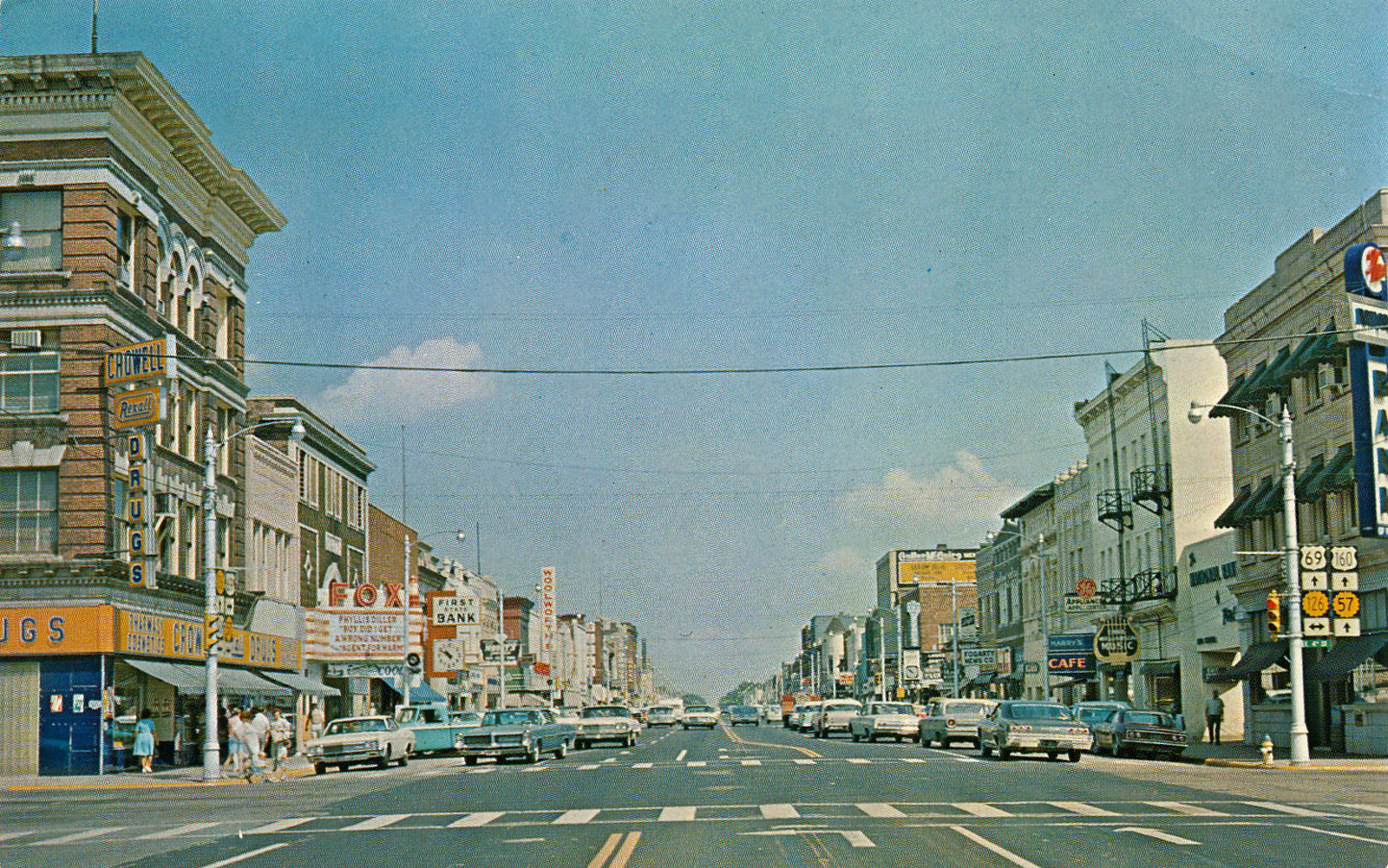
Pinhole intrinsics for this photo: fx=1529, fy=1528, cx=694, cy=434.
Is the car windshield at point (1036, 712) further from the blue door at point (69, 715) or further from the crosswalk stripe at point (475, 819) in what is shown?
the blue door at point (69, 715)

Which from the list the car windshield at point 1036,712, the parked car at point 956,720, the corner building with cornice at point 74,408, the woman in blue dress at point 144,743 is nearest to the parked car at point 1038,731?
the car windshield at point 1036,712

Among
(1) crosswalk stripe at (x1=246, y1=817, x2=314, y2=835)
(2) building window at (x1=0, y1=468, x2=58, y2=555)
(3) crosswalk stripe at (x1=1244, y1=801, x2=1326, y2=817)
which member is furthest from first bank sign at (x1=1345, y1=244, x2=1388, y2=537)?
(2) building window at (x1=0, y1=468, x2=58, y2=555)

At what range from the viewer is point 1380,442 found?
3166 centimetres

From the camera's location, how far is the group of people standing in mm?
36438

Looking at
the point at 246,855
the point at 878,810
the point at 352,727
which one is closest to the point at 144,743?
the point at 352,727

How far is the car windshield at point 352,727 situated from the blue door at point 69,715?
5.92m

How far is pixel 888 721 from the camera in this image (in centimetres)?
5734

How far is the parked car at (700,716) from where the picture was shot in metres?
84.4

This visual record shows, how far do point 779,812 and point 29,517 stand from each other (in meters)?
26.7

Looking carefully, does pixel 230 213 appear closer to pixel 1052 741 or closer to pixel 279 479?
pixel 279 479

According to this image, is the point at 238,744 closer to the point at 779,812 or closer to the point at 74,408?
the point at 74,408

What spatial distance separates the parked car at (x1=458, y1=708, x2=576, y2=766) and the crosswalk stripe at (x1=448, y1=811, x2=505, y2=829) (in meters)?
18.1

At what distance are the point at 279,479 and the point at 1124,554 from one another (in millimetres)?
34676

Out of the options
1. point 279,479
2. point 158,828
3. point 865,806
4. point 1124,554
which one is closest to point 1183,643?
point 1124,554
